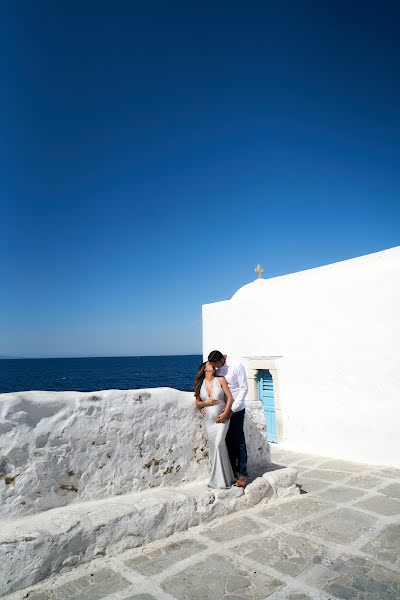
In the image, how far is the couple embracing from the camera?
370 cm

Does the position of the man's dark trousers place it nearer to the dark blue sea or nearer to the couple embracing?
the couple embracing

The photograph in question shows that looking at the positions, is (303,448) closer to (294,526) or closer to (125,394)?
(294,526)

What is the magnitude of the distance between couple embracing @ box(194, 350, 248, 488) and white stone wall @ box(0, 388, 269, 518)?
22 centimetres

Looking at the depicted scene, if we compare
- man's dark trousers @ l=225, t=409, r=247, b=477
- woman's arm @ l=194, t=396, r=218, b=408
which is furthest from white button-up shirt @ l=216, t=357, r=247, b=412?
woman's arm @ l=194, t=396, r=218, b=408

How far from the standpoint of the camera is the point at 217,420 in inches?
147

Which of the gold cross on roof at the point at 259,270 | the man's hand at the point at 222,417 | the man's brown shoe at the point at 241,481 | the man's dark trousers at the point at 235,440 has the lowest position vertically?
the man's brown shoe at the point at 241,481

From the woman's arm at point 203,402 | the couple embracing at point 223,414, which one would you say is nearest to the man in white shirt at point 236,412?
the couple embracing at point 223,414

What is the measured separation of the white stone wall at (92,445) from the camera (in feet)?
9.10

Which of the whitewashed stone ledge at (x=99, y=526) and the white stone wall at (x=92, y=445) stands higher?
the white stone wall at (x=92, y=445)

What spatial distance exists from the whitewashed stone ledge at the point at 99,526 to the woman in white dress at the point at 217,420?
0.49 ft

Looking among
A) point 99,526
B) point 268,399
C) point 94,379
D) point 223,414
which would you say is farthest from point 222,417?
point 94,379

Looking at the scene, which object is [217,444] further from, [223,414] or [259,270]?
[259,270]

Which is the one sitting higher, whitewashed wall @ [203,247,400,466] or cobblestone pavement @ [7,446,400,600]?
whitewashed wall @ [203,247,400,466]

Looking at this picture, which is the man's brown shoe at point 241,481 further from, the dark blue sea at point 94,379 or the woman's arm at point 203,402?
the dark blue sea at point 94,379
